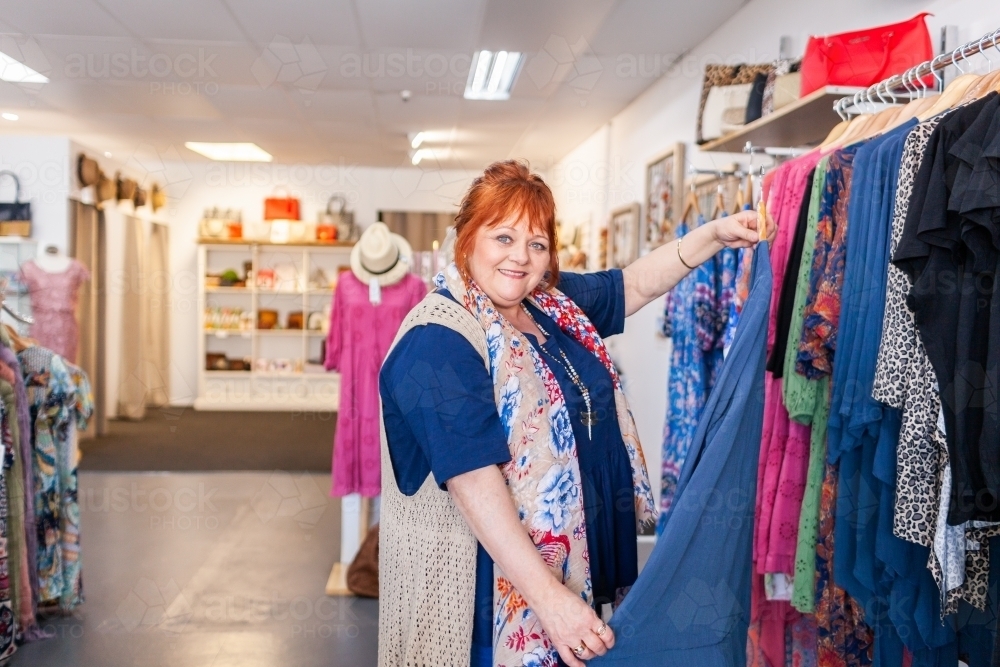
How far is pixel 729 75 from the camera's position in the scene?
2.88 m

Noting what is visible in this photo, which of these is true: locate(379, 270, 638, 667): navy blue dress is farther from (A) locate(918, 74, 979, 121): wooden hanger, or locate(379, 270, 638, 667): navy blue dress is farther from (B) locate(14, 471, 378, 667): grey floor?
(B) locate(14, 471, 378, 667): grey floor

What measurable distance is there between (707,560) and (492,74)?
3856mm

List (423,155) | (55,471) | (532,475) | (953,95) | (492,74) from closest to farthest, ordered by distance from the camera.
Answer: (532,475)
(953,95)
(55,471)
(492,74)
(423,155)

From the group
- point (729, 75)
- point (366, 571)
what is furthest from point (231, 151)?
point (729, 75)

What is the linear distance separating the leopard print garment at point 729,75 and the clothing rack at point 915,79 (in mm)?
566

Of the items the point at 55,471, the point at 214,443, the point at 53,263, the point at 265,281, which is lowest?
the point at 214,443

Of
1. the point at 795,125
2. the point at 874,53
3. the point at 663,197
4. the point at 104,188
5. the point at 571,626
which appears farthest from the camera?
the point at 104,188

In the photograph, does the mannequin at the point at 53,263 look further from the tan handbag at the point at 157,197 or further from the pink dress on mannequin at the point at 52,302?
the tan handbag at the point at 157,197

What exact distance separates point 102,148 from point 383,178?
2946 millimetres

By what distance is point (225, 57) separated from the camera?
427cm

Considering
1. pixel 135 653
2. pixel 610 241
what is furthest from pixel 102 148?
pixel 135 653

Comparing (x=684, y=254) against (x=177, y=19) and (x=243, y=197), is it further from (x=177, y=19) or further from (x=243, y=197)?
(x=243, y=197)

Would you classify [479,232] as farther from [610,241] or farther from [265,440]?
[265,440]

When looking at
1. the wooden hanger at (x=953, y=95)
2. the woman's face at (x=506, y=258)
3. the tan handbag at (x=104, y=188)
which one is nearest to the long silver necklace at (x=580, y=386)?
the woman's face at (x=506, y=258)
